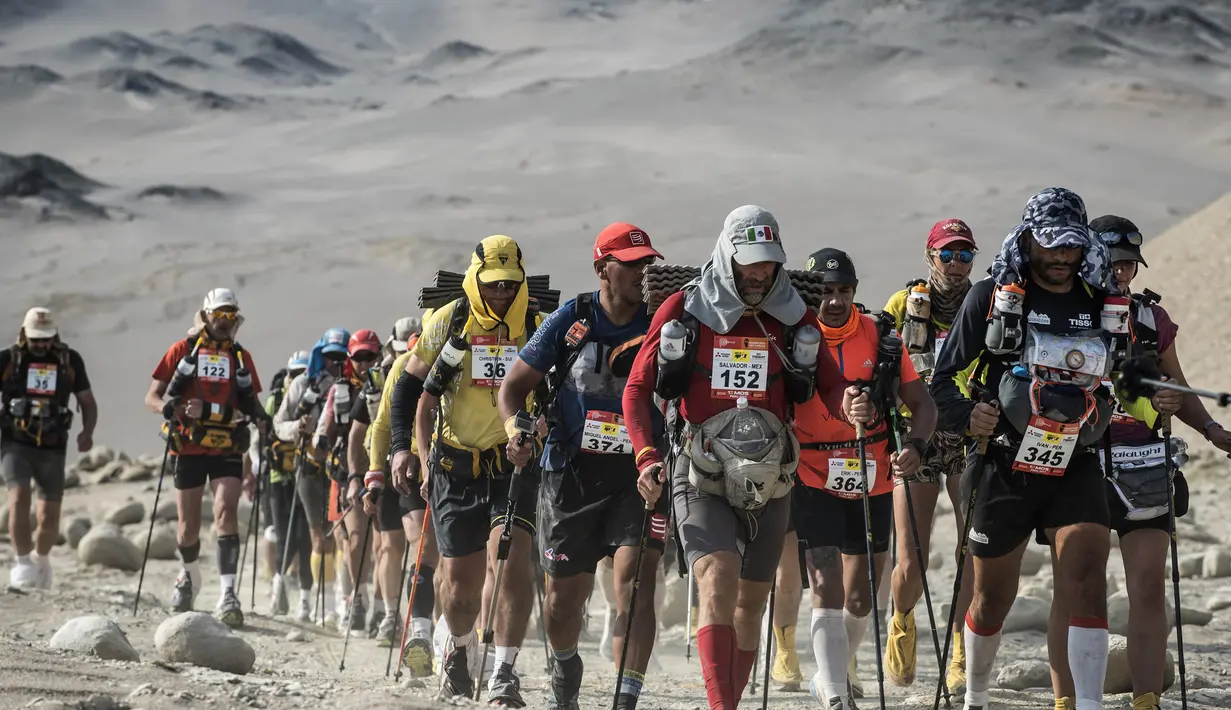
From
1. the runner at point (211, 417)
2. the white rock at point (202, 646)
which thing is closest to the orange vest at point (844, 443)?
the white rock at point (202, 646)

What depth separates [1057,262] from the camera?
712 cm

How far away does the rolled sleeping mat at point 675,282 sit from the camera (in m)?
7.87

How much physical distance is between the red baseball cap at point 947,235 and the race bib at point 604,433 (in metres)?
2.47

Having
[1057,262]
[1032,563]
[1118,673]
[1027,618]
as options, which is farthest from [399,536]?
[1032,563]

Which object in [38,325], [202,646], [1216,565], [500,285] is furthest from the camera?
[1216,565]

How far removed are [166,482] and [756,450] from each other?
2510 centimetres

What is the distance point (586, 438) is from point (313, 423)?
7.69m

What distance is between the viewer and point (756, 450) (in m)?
7.01

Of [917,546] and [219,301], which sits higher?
[219,301]

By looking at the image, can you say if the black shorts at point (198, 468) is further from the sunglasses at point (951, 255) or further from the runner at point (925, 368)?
the sunglasses at point (951, 255)

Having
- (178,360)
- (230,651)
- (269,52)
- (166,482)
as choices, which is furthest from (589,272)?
(230,651)

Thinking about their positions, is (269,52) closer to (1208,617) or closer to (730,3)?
(730,3)

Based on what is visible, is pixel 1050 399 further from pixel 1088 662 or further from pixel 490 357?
pixel 490 357

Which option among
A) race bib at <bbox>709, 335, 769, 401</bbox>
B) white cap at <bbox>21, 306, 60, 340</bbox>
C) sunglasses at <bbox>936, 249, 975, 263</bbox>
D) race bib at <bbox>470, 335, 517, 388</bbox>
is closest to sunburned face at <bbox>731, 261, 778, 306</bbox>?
race bib at <bbox>709, 335, 769, 401</bbox>
